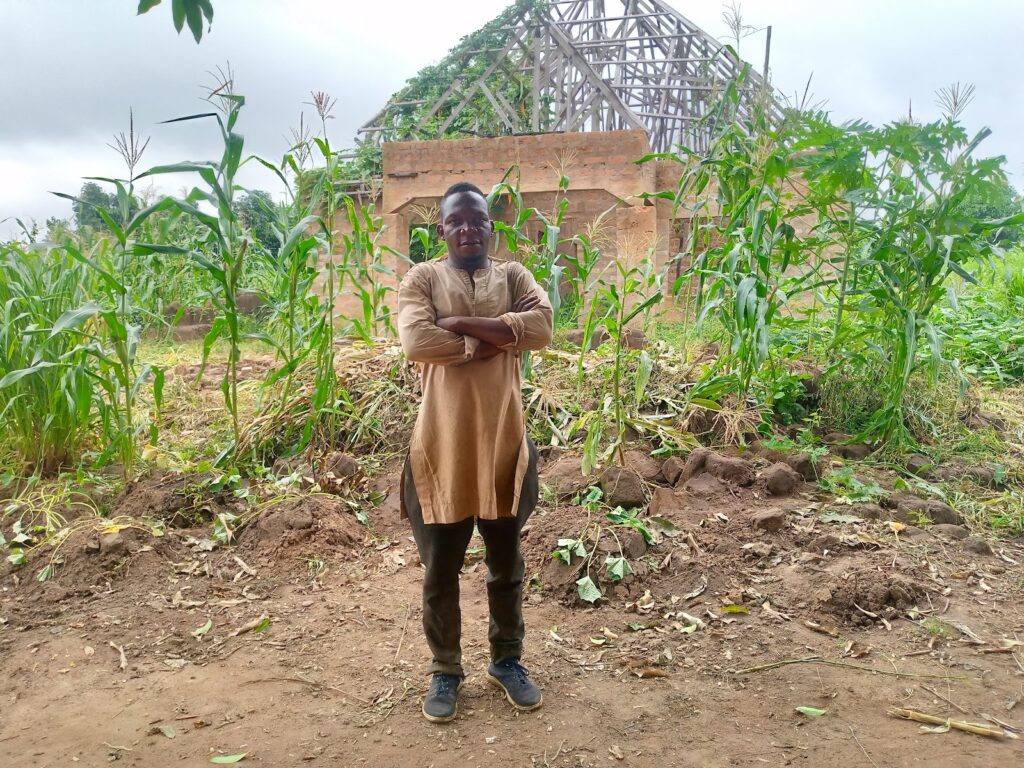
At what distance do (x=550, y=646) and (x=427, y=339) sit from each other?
4.16 ft

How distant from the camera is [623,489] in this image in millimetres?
3402

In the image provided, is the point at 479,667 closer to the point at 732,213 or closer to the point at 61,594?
the point at 61,594

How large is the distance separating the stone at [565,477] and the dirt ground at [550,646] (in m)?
0.15

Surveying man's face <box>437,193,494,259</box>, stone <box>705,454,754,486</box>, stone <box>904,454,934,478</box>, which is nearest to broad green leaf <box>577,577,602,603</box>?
stone <box>705,454,754,486</box>

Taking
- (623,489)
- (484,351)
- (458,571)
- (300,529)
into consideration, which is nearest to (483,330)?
(484,351)

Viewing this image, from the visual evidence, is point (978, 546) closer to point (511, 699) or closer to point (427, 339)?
point (511, 699)

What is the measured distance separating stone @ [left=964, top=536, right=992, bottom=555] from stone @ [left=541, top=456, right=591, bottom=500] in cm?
163

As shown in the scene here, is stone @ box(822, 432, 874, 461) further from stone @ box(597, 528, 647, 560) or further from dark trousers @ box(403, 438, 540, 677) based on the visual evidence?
dark trousers @ box(403, 438, 540, 677)

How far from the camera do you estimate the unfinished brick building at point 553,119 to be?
29.3ft

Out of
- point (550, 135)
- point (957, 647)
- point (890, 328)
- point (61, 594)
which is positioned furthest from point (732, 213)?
point (550, 135)

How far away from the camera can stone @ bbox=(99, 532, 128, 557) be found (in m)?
3.16

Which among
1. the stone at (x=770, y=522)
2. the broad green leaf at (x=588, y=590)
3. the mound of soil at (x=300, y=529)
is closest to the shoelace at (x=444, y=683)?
the broad green leaf at (x=588, y=590)

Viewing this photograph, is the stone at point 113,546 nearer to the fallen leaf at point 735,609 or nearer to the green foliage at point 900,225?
the fallen leaf at point 735,609

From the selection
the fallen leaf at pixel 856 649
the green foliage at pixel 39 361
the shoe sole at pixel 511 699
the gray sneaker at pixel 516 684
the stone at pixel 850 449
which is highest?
the green foliage at pixel 39 361
